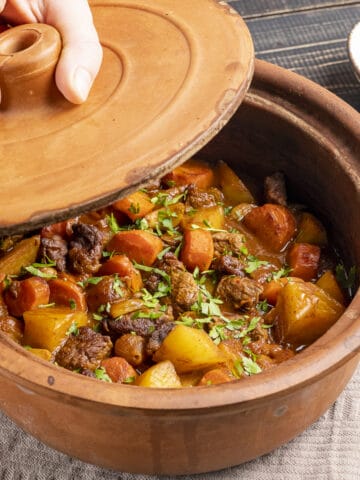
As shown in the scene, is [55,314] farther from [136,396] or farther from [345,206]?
[345,206]

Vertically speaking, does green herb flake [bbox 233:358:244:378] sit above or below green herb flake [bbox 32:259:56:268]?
below

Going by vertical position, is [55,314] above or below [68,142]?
below

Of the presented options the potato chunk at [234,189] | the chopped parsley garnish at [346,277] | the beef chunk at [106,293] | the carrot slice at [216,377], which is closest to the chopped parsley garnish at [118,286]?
the beef chunk at [106,293]

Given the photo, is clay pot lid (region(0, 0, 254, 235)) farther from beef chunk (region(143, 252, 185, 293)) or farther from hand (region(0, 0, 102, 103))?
beef chunk (region(143, 252, 185, 293))

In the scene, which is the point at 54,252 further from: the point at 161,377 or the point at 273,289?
the point at 273,289

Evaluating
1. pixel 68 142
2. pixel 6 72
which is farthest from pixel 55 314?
pixel 6 72

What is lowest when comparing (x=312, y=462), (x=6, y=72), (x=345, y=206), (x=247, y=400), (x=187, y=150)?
(x=312, y=462)

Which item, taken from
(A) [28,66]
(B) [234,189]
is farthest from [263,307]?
(A) [28,66]

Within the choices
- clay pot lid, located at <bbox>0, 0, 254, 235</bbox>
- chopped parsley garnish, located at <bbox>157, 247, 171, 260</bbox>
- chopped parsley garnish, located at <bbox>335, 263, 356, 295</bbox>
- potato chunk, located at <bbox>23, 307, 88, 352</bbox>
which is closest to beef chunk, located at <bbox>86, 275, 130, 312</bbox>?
potato chunk, located at <bbox>23, 307, 88, 352</bbox>
